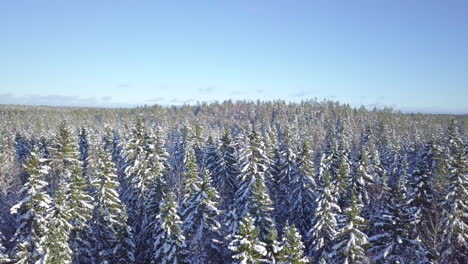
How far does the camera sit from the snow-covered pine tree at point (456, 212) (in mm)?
26219

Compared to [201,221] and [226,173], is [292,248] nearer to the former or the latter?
[201,221]

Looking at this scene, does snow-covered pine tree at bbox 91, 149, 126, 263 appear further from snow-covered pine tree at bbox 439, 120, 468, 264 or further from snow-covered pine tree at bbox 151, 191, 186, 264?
snow-covered pine tree at bbox 439, 120, 468, 264

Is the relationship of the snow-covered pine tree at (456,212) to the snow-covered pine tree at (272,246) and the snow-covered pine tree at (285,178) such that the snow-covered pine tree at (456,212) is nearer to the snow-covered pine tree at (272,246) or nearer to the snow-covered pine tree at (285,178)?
the snow-covered pine tree at (272,246)

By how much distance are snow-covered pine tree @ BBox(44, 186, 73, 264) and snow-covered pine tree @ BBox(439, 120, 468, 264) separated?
2677cm

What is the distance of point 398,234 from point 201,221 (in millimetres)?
15288

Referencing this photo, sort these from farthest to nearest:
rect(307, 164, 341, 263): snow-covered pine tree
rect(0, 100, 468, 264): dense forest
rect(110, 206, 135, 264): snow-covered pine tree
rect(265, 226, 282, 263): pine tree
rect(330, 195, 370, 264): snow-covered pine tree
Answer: rect(110, 206, 135, 264): snow-covered pine tree
rect(307, 164, 341, 263): snow-covered pine tree
rect(0, 100, 468, 264): dense forest
rect(330, 195, 370, 264): snow-covered pine tree
rect(265, 226, 282, 263): pine tree

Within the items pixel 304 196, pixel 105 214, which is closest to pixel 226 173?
pixel 304 196

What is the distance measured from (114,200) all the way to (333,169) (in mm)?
26090

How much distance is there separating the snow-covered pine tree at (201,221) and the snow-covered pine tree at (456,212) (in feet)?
57.9

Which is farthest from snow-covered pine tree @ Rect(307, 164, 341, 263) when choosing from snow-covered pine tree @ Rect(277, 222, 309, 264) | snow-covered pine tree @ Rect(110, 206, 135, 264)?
snow-covered pine tree @ Rect(110, 206, 135, 264)

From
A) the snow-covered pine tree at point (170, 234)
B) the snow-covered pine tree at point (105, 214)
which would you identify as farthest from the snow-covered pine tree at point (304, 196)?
the snow-covered pine tree at point (105, 214)

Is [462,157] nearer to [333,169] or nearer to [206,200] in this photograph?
[333,169]

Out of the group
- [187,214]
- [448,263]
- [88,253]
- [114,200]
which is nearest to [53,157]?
[114,200]

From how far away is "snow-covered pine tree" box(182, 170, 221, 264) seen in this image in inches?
1157
